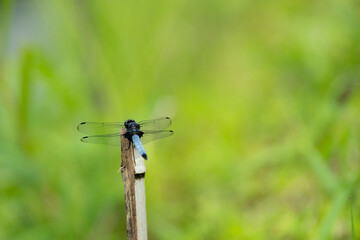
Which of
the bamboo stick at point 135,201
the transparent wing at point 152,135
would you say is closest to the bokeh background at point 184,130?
the transparent wing at point 152,135

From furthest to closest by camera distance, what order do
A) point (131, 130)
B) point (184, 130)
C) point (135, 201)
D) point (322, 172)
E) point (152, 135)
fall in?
point (184, 130) < point (152, 135) < point (322, 172) < point (131, 130) < point (135, 201)

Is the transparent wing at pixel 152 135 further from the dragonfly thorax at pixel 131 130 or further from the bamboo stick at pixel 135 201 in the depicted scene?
the bamboo stick at pixel 135 201

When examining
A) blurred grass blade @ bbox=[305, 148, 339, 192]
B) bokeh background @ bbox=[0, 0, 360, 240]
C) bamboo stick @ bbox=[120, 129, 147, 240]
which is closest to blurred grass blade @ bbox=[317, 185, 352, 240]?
bokeh background @ bbox=[0, 0, 360, 240]

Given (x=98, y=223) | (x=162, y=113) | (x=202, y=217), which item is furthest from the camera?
(x=162, y=113)

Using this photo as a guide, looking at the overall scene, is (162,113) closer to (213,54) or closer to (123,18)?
(123,18)

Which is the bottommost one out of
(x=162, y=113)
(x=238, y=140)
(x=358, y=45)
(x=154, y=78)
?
(x=238, y=140)

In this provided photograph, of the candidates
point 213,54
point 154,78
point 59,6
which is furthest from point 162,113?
point 213,54

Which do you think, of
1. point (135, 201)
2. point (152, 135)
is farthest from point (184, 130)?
point (135, 201)

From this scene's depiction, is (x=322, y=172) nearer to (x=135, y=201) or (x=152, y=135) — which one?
(x=152, y=135)
